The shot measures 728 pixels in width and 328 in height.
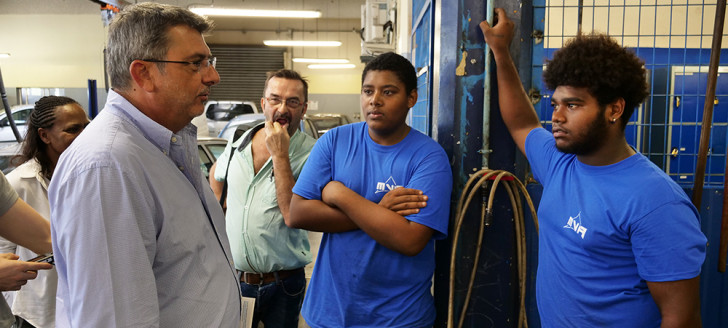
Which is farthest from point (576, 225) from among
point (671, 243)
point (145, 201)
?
point (145, 201)

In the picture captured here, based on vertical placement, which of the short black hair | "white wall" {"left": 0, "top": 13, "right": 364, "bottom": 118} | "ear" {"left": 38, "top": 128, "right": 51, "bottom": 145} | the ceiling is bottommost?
"ear" {"left": 38, "top": 128, "right": 51, "bottom": 145}

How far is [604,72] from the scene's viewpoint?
64.4 inches

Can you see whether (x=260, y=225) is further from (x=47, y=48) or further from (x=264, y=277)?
→ (x=47, y=48)

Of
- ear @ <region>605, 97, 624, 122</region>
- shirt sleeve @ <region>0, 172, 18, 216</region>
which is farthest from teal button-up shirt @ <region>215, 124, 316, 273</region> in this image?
ear @ <region>605, 97, 624, 122</region>

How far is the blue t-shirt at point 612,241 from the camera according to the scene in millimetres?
1443

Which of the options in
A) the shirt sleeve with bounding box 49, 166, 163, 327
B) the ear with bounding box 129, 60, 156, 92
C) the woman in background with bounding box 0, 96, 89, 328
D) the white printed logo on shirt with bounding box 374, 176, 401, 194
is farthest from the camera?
the woman in background with bounding box 0, 96, 89, 328

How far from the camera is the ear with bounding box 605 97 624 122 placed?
165 cm

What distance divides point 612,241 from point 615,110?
437 mm

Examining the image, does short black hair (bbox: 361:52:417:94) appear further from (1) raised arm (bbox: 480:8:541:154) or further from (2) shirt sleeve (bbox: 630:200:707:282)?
(2) shirt sleeve (bbox: 630:200:707:282)

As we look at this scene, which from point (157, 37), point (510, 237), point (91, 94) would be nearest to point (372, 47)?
point (91, 94)

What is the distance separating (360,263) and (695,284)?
1.13m

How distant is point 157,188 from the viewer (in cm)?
131

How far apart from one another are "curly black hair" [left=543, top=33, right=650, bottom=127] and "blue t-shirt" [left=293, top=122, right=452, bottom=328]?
1.94 ft

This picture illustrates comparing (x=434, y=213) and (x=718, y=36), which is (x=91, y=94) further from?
(x=718, y=36)
